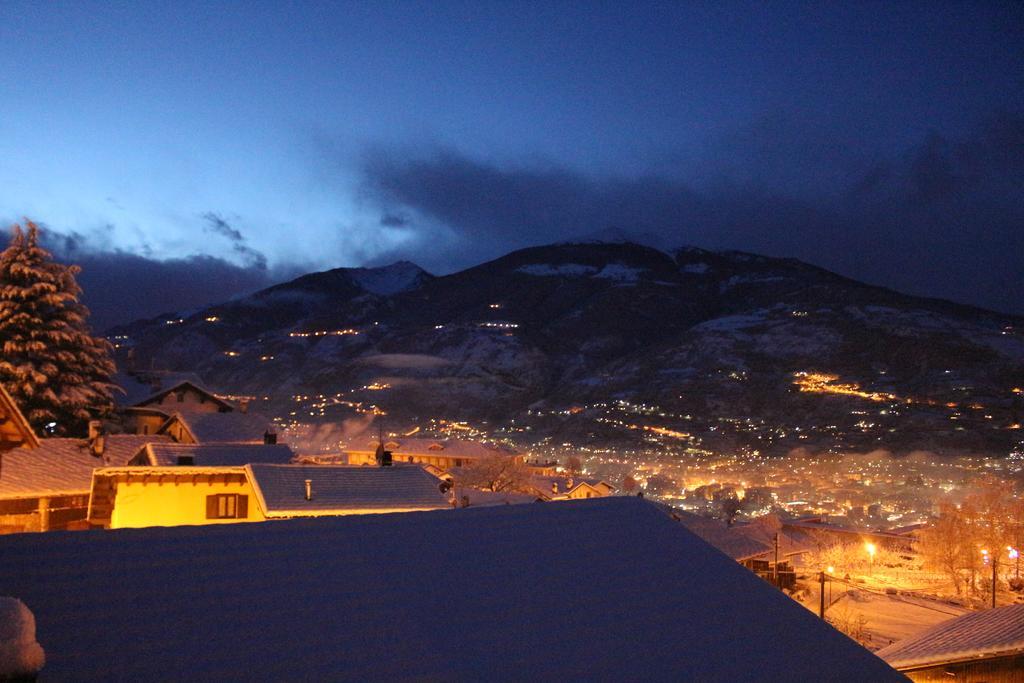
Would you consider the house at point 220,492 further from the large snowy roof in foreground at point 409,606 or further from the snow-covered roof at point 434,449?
the snow-covered roof at point 434,449

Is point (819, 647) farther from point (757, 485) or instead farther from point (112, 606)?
point (757, 485)

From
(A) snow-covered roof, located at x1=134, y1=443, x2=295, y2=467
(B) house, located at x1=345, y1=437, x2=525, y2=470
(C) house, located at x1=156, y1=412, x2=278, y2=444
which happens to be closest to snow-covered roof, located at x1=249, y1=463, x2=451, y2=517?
(A) snow-covered roof, located at x1=134, y1=443, x2=295, y2=467

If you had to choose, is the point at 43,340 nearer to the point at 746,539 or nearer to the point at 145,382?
the point at 145,382

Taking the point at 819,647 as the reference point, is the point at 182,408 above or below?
above

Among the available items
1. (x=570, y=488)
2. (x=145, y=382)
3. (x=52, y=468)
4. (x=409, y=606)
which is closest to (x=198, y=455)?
(x=52, y=468)

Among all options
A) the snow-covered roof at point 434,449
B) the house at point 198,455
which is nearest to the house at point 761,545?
the snow-covered roof at point 434,449

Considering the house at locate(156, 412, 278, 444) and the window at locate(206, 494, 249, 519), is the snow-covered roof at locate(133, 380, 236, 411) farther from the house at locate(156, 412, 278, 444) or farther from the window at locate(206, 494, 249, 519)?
the window at locate(206, 494, 249, 519)

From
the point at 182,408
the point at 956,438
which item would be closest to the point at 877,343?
the point at 956,438
